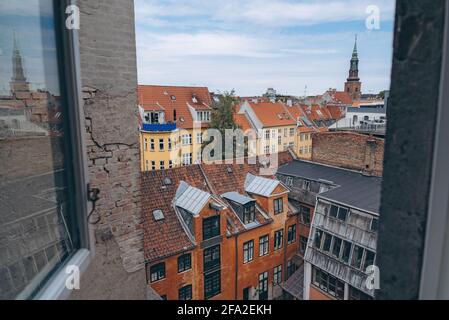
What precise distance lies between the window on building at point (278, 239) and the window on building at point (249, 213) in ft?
2.80

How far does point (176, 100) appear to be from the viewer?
1387 centimetres

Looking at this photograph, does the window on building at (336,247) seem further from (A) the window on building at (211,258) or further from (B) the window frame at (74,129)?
(B) the window frame at (74,129)

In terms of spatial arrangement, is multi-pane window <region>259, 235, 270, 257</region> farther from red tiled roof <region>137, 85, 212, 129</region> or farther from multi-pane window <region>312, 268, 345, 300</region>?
red tiled roof <region>137, 85, 212, 129</region>

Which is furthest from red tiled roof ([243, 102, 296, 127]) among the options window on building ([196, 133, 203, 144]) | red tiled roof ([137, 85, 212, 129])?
window on building ([196, 133, 203, 144])

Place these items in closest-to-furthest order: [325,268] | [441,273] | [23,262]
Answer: [441,273]
[23,262]
[325,268]

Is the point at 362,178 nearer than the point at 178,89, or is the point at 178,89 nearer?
the point at 362,178

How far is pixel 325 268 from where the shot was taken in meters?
6.30

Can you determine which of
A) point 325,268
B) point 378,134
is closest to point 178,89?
point 378,134

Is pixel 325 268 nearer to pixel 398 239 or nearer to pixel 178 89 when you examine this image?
pixel 398 239

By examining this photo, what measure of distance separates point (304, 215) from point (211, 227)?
3.02 m

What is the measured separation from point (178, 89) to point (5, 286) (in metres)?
13.3

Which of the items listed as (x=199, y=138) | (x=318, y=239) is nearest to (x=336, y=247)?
(x=318, y=239)

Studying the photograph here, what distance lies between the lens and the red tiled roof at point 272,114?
Answer: 623 inches

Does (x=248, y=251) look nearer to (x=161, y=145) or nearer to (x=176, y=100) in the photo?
(x=161, y=145)
